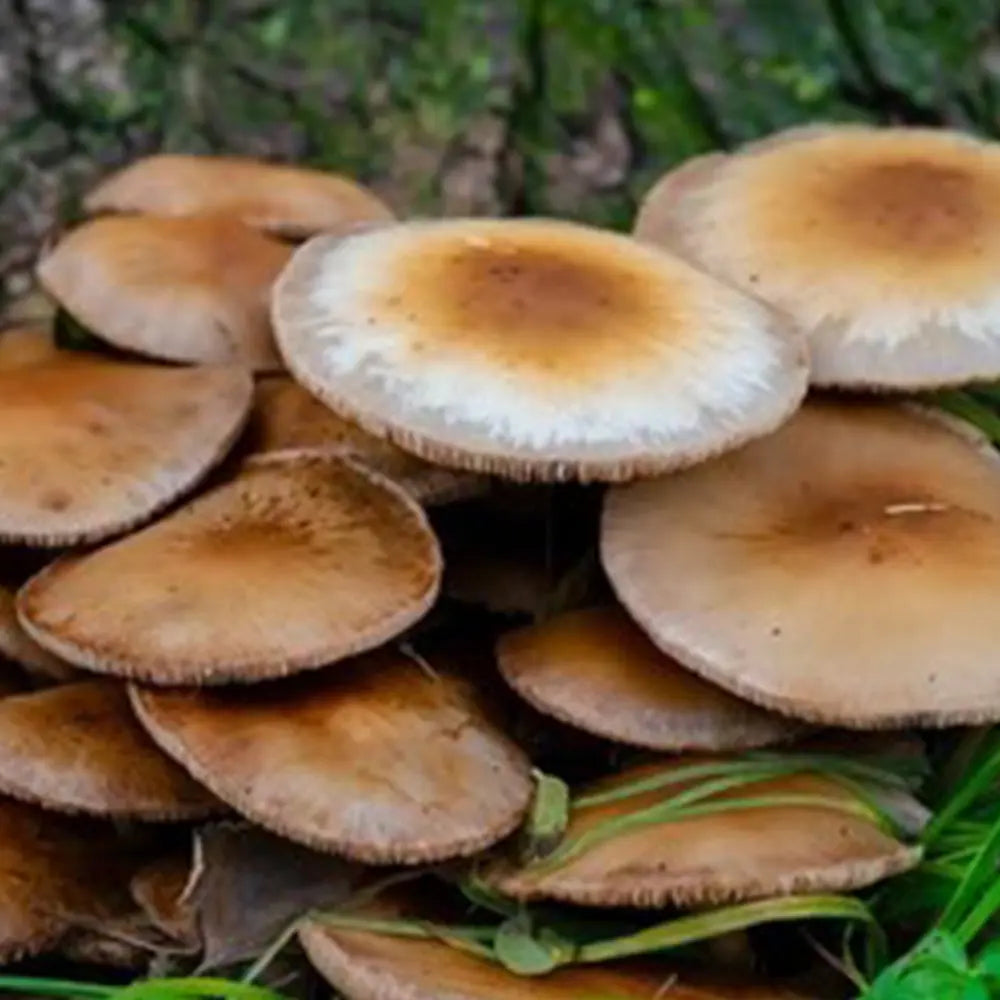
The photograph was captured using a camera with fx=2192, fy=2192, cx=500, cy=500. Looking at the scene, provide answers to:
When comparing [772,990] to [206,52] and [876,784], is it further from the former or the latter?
[206,52]

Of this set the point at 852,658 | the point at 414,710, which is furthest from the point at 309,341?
the point at 852,658

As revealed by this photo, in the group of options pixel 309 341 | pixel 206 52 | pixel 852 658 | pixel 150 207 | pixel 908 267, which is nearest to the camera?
pixel 852 658

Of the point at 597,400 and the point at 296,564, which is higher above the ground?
the point at 597,400

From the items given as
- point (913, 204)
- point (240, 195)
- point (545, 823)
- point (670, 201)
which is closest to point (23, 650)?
point (545, 823)

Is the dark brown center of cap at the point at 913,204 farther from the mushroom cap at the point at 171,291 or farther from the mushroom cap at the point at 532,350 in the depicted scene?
the mushroom cap at the point at 171,291

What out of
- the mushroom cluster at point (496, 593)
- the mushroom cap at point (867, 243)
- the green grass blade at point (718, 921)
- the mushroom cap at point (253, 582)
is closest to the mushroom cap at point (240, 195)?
the mushroom cluster at point (496, 593)

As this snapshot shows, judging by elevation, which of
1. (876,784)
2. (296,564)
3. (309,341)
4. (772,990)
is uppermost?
(309,341)

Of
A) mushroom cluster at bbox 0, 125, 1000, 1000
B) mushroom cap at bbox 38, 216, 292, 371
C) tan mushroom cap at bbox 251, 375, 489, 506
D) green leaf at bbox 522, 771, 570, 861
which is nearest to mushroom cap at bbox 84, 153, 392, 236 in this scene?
mushroom cap at bbox 38, 216, 292, 371
